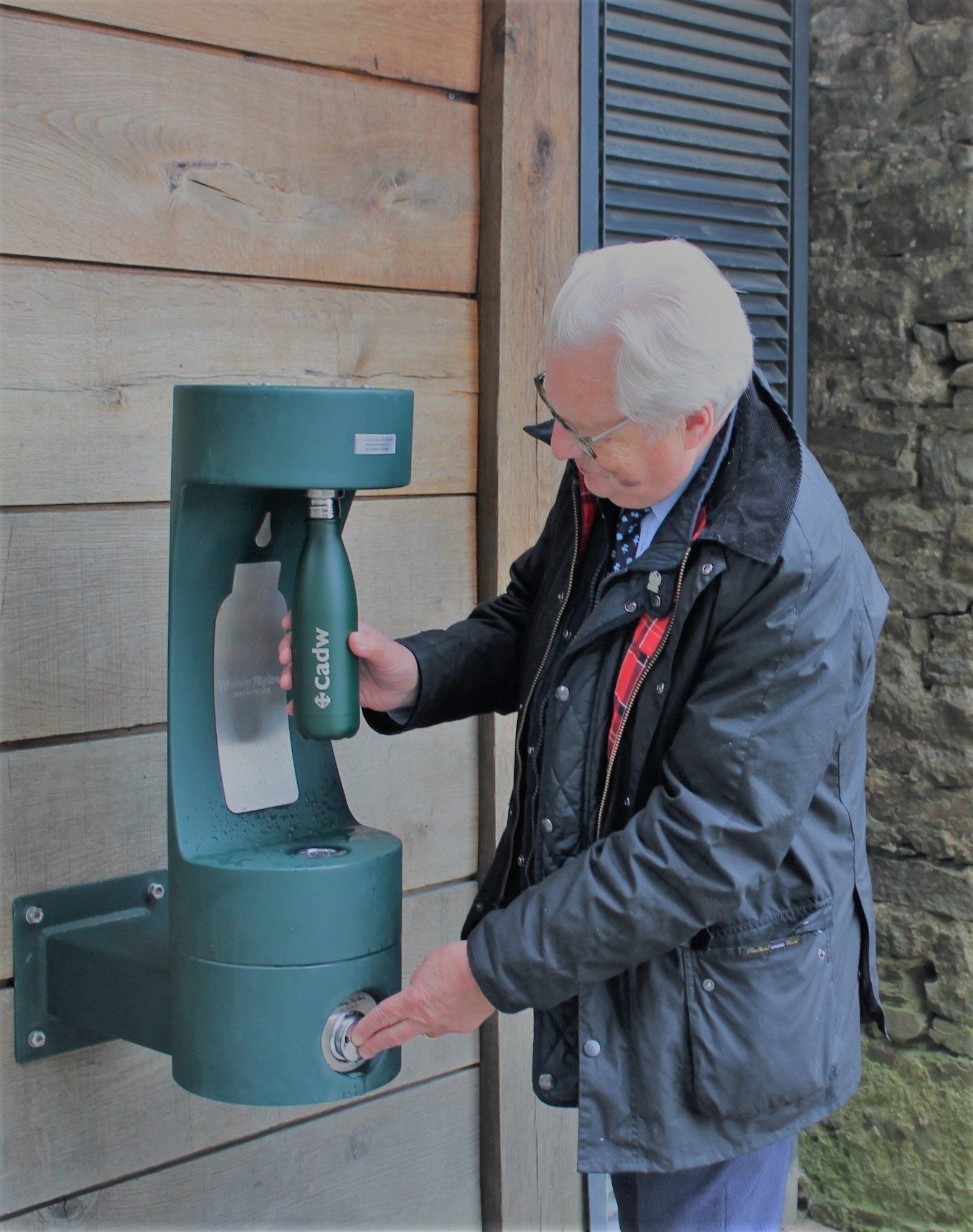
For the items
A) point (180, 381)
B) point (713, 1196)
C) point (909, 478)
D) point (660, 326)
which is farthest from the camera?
point (909, 478)

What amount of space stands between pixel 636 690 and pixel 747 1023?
38cm

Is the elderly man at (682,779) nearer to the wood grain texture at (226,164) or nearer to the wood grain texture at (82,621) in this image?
the wood grain texture at (82,621)

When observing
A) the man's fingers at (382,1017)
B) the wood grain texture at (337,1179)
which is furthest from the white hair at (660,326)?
the wood grain texture at (337,1179)

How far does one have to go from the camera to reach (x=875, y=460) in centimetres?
263

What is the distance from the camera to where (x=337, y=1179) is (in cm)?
208

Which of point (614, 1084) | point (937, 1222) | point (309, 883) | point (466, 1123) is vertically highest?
point (309, 883)

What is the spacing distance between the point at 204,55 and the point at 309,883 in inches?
44.0

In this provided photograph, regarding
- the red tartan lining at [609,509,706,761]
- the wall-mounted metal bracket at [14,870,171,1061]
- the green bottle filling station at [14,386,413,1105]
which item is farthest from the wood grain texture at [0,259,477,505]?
the red tartan lining at [609,509,706,761]

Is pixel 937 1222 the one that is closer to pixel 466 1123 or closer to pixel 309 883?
pixel 466 1123

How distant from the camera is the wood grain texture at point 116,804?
5.61 ft

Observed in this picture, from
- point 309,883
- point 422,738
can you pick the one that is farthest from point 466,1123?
point 309,883

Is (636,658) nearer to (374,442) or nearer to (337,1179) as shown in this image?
(374,442)

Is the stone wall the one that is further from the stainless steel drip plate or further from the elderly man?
the stainless steel drip plate

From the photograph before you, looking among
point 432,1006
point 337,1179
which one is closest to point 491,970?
point 432,1006
